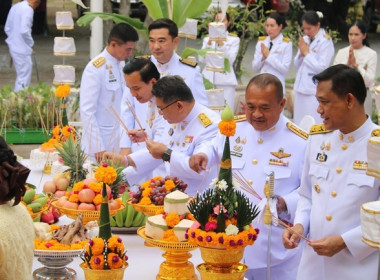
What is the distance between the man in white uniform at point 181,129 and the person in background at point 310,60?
18.6 ft

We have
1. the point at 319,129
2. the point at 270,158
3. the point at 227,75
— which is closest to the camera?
the point at 319,129

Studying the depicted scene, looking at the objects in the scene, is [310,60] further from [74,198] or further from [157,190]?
[74,198]

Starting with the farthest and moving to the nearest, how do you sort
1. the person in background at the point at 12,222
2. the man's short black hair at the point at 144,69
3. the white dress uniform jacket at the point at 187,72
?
the white dress uniform jacket at the point at 187,72, the man's short black hair at the point at 144,69, the person in background at the point at 12,222

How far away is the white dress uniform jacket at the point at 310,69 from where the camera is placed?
34.9 feet

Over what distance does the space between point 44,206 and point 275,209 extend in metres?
1.17

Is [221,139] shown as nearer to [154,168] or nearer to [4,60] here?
[154,168]

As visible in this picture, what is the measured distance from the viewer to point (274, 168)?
4402 mm

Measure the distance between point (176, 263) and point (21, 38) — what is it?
9708 millimetres

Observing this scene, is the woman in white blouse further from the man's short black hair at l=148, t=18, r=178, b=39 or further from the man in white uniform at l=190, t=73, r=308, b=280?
the man in white uniform at l=190, t=73, r=308, b=280

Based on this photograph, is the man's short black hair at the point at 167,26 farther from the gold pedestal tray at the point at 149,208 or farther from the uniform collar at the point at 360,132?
the uniform collar at the point at 360,132

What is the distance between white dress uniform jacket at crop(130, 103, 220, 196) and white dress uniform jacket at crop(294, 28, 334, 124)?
5.67 metres

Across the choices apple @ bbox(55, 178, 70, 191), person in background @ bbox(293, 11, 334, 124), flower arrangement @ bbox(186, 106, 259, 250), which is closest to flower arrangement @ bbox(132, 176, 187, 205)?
apple @ bbox(55, 178, 70, 191)

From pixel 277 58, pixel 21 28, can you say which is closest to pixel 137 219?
pixel 277 58

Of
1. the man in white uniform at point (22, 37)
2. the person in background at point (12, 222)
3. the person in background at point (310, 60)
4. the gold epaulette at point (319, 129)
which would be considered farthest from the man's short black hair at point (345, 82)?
the man in white uniform at point (22, 37)
